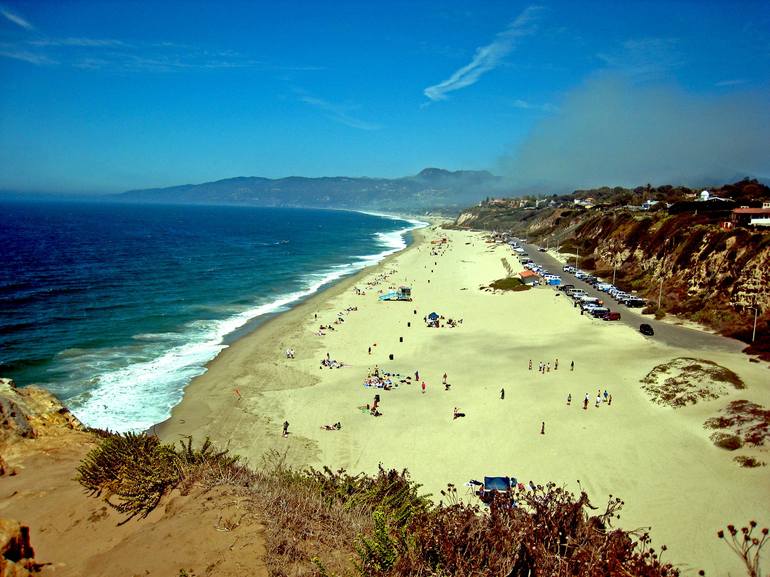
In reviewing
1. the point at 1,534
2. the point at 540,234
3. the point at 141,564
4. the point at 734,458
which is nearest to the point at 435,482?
the point at 734,458

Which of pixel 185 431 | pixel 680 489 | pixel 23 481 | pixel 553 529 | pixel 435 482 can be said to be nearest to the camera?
pixel 553 529

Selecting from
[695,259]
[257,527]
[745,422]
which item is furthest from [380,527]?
[695,259]

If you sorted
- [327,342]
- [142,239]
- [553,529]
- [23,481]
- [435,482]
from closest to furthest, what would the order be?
1. [553,529]
2. [23,481]
3. [435,482]
4. [327,342]
5. [142,239]

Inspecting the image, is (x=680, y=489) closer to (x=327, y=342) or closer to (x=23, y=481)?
(x=23, y=481)

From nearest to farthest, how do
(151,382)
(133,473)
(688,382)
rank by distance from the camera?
(133,473) → (688,382) → (151,382)

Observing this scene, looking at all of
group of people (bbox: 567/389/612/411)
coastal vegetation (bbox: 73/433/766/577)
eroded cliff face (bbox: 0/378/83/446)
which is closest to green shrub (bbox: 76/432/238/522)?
coastal vegetation (bbox: 73/433/766/577)

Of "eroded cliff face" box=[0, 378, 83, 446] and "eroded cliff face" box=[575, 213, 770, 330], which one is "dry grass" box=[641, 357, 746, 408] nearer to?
"eroded cliff face" box=[575, 213, 770, 330]

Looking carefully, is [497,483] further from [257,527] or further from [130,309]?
[130,309]
